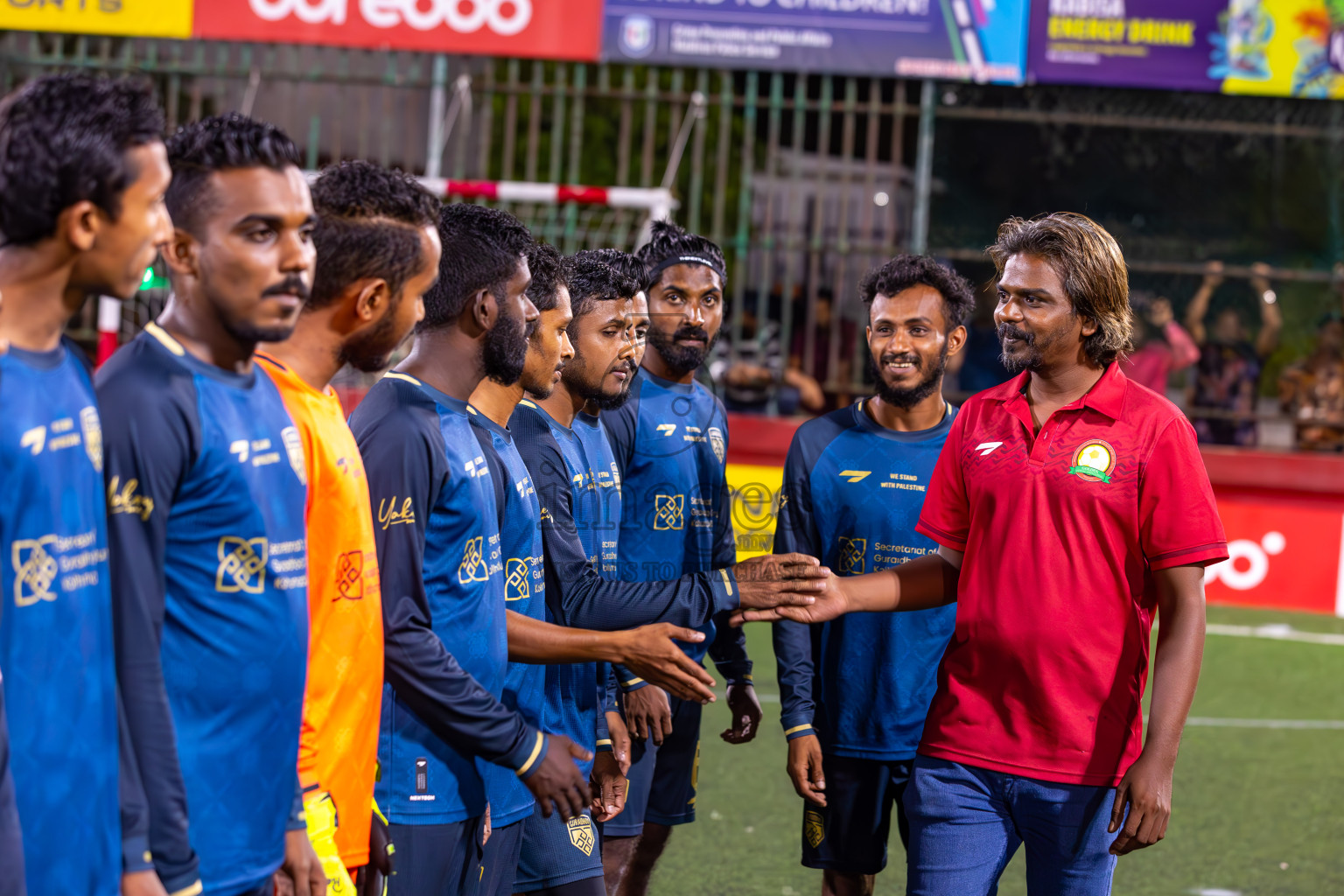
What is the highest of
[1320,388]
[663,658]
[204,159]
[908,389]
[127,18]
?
[127,18]

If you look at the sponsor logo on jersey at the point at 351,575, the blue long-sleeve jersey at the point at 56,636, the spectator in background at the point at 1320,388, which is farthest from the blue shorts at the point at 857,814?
the spectator in background at the point at 1320,388

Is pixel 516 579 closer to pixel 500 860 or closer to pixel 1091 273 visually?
pixel 500 860

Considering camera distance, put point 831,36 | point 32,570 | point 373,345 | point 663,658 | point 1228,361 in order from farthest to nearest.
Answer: point 1228,361
point 831,36
point 663,658
point 373,345
point 32,570

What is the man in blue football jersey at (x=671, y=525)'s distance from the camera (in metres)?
4.48

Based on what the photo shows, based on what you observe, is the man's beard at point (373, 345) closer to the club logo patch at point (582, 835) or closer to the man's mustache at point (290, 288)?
the man's mustache at point (290, 288)

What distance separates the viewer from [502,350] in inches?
122

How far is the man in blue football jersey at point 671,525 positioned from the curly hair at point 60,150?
8.80 ft

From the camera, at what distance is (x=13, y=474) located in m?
1.82

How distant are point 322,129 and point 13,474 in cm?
1218

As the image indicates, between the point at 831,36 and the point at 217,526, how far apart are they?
9.86 m

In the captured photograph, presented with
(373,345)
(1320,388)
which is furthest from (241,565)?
(1320,388)

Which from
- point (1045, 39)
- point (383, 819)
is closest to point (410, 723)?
point (383, 819)

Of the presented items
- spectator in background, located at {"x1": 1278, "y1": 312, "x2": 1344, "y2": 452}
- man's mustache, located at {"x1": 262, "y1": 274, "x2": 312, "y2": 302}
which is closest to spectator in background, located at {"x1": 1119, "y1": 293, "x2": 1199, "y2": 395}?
spectator in background, located at {"x1": 1278, "y1": 312, "x2": 1344, "y2": 452}

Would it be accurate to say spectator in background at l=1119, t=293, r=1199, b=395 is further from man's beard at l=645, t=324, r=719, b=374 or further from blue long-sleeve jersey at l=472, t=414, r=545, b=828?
blue long-sleeve jersey at l=472, t=414, r=545, b=828
